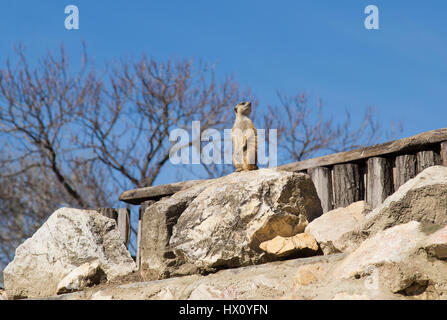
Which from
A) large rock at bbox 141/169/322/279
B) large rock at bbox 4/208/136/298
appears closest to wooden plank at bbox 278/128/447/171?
large rock at bbox 141/169/322/279

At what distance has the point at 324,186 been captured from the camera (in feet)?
21.0

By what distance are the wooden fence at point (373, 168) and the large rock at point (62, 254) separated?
208 centimetres

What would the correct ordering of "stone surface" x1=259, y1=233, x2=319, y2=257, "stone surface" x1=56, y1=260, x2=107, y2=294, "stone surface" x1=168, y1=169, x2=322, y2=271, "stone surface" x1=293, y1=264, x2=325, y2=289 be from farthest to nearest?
"stone surface" x1=56, y1=260, x2=107, y2=294, "stone surface" x1=168, y1=169, x2=322, y2=271, "stone surface" x1=259, y1=233, x2=319, y2=257, "stone surface" x1=293, y1=264, x2=325, y2=289

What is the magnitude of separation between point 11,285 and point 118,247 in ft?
4.03

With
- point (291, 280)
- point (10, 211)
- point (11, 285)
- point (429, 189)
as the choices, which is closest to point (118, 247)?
point (11, 285)

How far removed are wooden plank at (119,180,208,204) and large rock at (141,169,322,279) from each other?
1249mm

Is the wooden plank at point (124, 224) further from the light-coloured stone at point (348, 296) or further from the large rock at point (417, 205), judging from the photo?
the light-coloured stone at point (348, 296)

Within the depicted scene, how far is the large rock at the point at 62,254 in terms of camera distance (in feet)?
22.5

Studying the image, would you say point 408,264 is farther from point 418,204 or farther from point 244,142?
point 244,142

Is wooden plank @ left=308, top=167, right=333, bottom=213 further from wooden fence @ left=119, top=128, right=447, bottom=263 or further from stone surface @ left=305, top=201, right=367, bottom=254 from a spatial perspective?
stone surface @ left=305, top=201, right=367, bottom=254

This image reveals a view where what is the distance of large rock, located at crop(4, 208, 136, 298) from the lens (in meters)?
6.86

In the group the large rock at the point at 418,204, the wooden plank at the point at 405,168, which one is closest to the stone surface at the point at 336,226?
the large rock at the point at 418,204

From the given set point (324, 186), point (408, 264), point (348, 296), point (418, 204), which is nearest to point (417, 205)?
point (418, 204)

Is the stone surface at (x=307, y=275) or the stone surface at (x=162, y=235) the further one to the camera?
the stone surface at (x=162, y=235)
